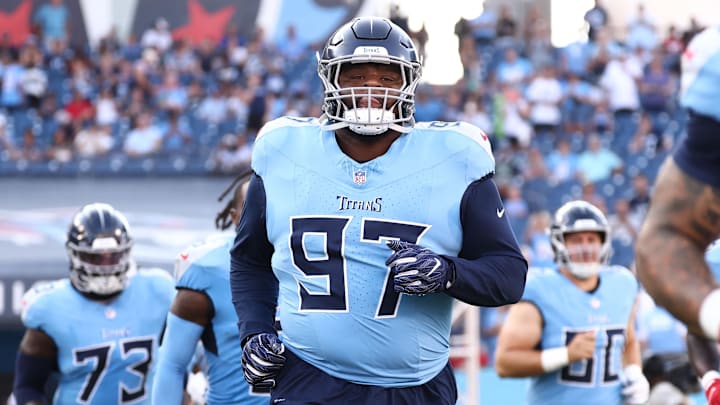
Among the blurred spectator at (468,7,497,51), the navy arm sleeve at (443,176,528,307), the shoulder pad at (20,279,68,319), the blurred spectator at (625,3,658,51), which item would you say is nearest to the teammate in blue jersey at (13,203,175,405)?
the shoulder pad at (20,279,68,319)

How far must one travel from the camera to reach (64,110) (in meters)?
16.5

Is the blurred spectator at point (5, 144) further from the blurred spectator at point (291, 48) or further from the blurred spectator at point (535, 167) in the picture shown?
the blurred spectator at point (535, 167)

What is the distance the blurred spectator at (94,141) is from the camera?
15.4 metres

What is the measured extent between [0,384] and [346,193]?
814 cm

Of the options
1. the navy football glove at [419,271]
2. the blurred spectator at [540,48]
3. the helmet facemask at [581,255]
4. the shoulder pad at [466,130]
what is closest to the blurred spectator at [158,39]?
the blurred spectator at [540,48]

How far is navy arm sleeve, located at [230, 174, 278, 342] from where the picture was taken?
150 inches

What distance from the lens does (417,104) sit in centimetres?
1587

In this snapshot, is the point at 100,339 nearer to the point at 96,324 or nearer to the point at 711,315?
the point at 96,324

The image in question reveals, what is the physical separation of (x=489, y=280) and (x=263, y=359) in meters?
0.69

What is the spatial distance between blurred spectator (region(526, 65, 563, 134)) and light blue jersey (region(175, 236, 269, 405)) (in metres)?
11.4

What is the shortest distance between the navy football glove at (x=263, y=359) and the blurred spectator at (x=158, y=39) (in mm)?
15093

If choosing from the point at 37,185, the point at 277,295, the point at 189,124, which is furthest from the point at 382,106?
the point at 189,124

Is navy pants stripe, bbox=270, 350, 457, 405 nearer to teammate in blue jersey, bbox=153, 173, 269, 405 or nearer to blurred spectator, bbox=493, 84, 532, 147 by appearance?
teammate in blue jersey, bbox=153, 173, 269, 405

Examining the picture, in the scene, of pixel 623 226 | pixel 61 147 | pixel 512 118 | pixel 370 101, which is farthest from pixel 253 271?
pixel 61 147
